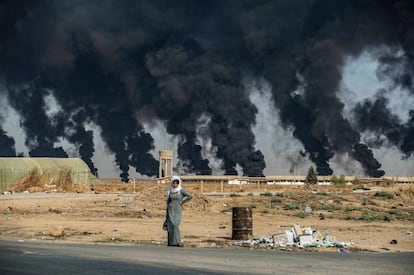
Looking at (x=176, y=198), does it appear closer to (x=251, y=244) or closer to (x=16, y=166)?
(x=251, y=244)

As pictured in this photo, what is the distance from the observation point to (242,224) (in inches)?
842

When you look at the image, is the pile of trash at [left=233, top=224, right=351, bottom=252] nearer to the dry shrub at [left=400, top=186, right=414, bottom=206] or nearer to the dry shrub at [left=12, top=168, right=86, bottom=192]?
the dry shrub at [left=400, top=186, right=414, bottom=206]

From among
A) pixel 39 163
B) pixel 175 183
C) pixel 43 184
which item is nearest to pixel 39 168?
pixel 39 163

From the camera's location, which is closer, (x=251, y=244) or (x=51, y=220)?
(x=251, y=244)

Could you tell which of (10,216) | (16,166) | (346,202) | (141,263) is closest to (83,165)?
(16,166)

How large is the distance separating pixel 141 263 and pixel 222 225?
16311 millimetres

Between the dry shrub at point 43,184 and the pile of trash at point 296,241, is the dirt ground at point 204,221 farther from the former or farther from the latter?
the dry shrub at point 43,184

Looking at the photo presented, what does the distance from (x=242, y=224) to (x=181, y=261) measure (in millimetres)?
7678

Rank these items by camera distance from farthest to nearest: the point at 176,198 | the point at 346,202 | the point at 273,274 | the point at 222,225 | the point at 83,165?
the point at 83,165, the point at 346,202, the point at 222,225, the point at 176,198, the point at 273,274

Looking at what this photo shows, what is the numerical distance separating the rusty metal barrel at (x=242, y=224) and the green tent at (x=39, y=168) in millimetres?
51658

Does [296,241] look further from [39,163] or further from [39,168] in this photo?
[39,163]

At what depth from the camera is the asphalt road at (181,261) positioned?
1215 cm

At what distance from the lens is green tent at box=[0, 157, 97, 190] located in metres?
72.9

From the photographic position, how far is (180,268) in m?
12.5
